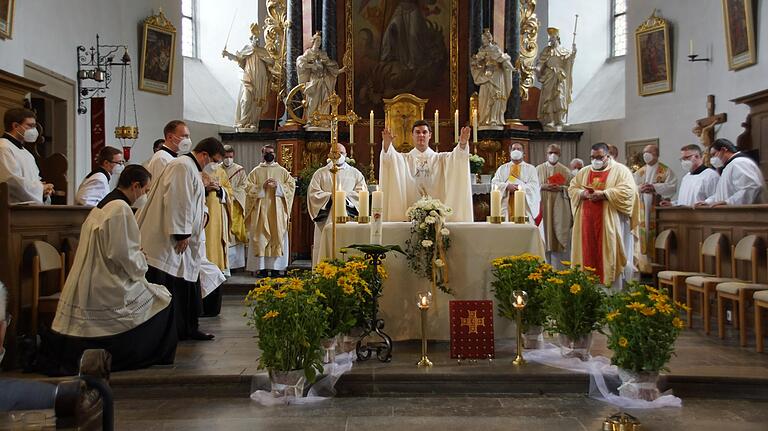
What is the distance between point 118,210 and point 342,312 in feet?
5.81

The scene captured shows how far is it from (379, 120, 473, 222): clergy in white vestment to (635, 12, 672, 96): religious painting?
862 cm

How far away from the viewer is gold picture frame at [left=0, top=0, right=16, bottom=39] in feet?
29.5

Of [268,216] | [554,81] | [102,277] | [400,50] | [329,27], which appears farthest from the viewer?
[554,81]

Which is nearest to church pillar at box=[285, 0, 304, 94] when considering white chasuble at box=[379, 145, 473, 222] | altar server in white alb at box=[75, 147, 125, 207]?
altar server in white alb at box=[75, 147, 125, 207]

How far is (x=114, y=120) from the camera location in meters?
13.1

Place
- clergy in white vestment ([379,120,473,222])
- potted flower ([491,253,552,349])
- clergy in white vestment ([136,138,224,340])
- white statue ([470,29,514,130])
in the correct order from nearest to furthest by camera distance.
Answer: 1. potted flower ([491,253,552,349])
2. clergy in white vestment ([136,138,224,340])
3. clergy in white vestment ([379,120,473,222])
4. white statue ([470,29,514,130])

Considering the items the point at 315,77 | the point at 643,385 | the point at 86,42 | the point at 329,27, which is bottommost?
the point at 643,385

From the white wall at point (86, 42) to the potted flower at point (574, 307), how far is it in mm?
7433

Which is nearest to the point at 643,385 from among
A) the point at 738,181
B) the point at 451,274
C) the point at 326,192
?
the point at 451,274

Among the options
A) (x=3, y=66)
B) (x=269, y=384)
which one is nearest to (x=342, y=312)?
(x=269, y=384)

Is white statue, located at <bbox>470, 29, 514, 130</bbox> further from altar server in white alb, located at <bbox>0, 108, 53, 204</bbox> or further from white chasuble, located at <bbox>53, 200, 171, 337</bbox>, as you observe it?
white chasuble, located at <bbox>53, 200, 171, 337</bbox>

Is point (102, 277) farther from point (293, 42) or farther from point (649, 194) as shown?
point (293, 42)

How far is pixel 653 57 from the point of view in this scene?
14.4 m

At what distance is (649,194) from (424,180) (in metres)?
5.17
